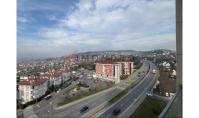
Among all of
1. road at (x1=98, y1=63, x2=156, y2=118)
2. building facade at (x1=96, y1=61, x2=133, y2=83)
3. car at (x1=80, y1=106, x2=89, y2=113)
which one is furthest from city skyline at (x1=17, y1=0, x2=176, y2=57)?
car at (x1=80, y1=106, x2=89, y2=113)

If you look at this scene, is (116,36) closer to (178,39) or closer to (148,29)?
(148,29)

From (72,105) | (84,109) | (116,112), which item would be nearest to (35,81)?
(72,105)

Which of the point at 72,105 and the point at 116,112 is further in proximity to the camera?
the point at 116,112

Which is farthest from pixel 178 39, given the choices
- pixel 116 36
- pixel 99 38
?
pixel 99 38

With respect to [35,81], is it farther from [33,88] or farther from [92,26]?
[92,26]

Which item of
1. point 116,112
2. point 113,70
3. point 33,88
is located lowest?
point 116,112

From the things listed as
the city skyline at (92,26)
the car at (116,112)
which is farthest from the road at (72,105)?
the city skyline at (92,26)

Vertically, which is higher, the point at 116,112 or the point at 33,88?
the point at 33,88
